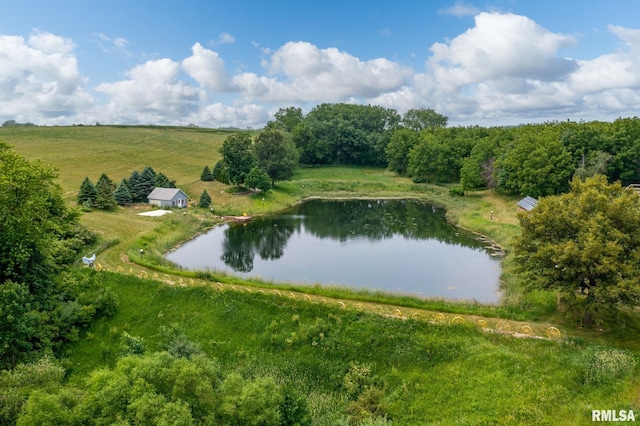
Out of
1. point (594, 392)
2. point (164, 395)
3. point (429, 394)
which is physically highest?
point (164, 395)

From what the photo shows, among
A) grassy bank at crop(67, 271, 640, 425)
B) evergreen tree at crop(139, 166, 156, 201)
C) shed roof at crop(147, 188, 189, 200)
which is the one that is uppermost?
evergreen tree at crop(139, 166, 156, 201)

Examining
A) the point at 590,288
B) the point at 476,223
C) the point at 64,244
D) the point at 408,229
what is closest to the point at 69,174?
the point at 64,244

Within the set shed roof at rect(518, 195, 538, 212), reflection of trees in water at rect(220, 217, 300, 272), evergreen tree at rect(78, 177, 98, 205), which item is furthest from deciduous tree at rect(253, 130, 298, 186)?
shed roof at rect(518, 195, 538, 212)

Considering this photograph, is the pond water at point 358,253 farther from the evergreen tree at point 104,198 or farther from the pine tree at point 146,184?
the pine tree at point 146,184

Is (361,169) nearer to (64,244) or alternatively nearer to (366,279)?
(366,279)

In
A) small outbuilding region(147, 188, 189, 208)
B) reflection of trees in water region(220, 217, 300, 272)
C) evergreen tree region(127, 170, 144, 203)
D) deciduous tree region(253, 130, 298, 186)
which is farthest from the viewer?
deciduous tree region(253, 130, 298, 186)

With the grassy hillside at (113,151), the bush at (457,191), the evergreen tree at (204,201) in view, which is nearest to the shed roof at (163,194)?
the evergreen tree at (204,201)

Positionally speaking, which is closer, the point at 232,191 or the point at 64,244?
the point at 64,244

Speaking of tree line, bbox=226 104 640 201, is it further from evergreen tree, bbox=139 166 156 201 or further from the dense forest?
evergreen tree, bbox=139 166 156 201
